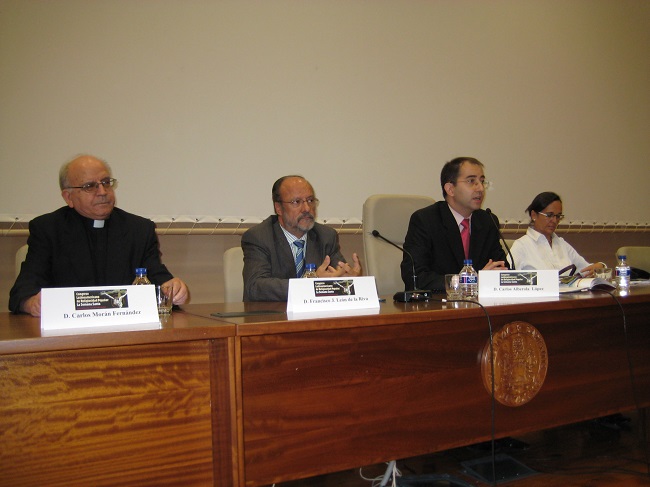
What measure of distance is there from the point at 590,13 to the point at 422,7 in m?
1.60

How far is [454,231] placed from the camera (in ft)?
8.36

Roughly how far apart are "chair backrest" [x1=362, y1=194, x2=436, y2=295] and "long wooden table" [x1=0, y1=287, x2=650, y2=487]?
0.86 meters

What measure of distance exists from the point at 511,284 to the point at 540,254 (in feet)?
4.97

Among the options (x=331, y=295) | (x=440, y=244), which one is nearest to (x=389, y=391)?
(x=331, y=295)

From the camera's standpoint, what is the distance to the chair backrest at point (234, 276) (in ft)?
7.43

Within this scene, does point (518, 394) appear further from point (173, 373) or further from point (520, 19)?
point (520, 19)

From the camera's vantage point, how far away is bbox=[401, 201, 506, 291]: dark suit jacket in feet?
7.95

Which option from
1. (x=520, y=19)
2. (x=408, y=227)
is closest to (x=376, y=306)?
(x=408, y=227)

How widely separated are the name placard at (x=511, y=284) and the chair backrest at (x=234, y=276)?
96cm

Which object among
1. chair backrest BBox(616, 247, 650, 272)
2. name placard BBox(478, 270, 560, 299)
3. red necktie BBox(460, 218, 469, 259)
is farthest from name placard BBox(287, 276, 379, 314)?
chair backrest BBox(616, 247, 650, 272)

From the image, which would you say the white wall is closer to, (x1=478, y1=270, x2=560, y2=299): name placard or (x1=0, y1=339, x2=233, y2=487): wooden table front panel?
(x1=478, y1=270, x2=560, y2=299): name placard

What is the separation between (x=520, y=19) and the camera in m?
4.09

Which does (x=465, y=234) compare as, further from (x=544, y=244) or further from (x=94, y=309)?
(x=94, y=309)

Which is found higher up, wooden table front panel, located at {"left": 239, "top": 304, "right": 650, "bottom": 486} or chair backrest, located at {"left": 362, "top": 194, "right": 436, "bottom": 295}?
chair backrest, located at {"left": 362, "top": 194, "right": 436, "bottom": 295}
